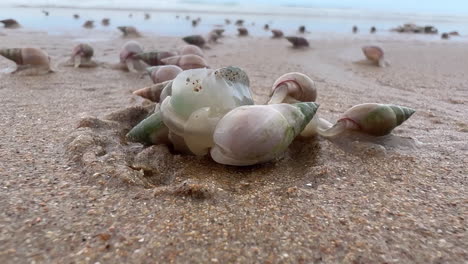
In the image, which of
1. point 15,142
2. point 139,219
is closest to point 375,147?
point 139,219

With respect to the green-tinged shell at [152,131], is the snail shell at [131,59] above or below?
below

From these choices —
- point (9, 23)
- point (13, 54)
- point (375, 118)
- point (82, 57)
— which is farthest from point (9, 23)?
point (375, 118)

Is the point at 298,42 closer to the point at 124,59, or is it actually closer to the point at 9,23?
the point at 124,59

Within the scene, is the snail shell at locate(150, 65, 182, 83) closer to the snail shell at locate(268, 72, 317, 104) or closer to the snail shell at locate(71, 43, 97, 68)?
the snail shell at locate(268, 72, 317, 104)

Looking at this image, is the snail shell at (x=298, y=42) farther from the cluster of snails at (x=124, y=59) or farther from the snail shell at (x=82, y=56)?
the snail shell at (x=82, y=56)

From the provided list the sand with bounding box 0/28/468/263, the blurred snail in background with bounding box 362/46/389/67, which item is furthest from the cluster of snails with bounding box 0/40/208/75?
the blurred snail in background with bounding box 362/46/389/67

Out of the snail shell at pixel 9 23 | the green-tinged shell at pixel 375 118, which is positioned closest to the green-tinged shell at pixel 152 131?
the green-tinged shell at pixel 375 118
